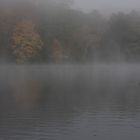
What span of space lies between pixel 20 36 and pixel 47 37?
3.92 metres

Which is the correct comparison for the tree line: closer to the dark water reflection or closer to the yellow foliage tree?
the yellow foliage tree

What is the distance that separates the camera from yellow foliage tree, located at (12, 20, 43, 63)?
57.7m

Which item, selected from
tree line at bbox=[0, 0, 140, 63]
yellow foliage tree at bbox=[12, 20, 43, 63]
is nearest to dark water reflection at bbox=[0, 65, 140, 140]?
yellow foliage tree at bbox=[12, 20, 43, 63]

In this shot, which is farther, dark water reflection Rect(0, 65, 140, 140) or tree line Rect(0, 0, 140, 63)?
tree line Rect(0, 0, 140, 63)

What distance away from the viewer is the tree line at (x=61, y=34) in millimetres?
58469

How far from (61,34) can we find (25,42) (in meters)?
Answer: 5.77

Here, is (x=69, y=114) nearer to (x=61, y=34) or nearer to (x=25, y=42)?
(x=25, y=42)

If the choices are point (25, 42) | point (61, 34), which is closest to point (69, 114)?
point (25, 42)

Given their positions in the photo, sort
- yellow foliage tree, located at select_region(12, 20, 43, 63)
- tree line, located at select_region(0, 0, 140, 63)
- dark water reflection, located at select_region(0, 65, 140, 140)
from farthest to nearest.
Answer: tree line, located at select_region(0, 0, 140, 63) < yellow foliage tree, located at select_region(12, 20, 43, 63) < dark water reflection, located at select_region(0, 65, 140, 140)

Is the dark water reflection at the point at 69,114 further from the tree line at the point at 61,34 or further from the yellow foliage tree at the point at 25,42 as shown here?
the tree line at the point at 61,34

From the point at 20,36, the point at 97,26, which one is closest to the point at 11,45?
the point at 20,36

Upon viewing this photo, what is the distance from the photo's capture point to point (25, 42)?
58812 mm

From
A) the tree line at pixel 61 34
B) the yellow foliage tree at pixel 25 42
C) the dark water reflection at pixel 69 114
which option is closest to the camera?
the dark water reflection at pixel 69 114

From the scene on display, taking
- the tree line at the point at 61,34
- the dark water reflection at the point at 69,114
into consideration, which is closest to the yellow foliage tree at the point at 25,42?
the tree line at the point at 61,34
